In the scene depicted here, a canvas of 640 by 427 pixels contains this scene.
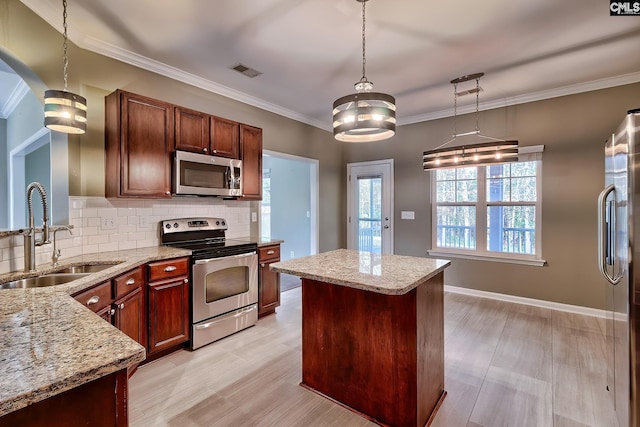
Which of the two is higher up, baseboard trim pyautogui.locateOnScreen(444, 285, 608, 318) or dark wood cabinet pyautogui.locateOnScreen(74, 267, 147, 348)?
dark wood cabinet pyautogui.locateOnScreen(74, 267, 147, 348)

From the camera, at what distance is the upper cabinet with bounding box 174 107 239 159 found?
3.01 meters

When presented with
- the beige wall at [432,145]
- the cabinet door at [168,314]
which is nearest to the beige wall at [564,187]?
the beige wall at [432,145]

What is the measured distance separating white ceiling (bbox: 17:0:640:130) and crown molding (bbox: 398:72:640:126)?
1 cm

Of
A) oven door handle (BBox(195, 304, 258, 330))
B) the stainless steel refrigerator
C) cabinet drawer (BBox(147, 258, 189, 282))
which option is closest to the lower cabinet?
cabinet drawer (BBox(147, 258, 189, 282))

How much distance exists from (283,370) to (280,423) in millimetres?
594

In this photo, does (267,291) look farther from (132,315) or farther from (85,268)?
(85,268)

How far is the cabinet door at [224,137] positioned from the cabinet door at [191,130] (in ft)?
0.26

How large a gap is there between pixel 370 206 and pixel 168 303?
3769 mm

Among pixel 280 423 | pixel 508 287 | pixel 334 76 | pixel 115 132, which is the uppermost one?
pixel 334 76

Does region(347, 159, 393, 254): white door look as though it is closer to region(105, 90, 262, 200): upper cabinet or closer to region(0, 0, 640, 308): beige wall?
region(0, 0, 640, 308): beige wall

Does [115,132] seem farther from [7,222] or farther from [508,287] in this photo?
[508,287]

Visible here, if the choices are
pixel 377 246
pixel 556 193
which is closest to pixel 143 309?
pixel 377 246

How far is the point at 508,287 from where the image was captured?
421 cm

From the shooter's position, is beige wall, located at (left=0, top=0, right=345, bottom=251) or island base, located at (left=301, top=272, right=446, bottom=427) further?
beige wall, located at (left=0, top=0, right=345, bottom=251)
